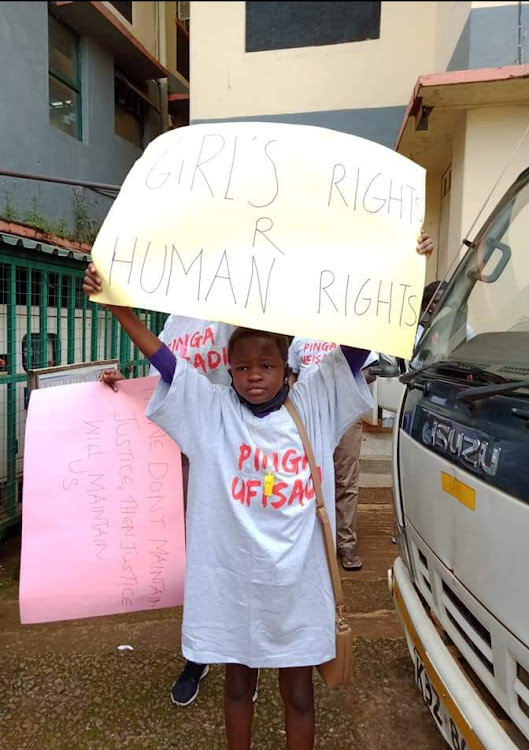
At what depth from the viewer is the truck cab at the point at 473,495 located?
47.9 inches

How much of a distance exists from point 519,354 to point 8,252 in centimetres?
330

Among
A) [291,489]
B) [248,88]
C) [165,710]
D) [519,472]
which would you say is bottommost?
[165,710]

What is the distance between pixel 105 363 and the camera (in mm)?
3602

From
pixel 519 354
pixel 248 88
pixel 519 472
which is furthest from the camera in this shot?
pixel 248 88

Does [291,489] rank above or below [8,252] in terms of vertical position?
below

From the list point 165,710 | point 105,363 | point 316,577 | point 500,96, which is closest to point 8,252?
point 105,363

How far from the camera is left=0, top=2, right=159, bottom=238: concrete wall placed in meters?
5.93

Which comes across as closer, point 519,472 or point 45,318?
point 519,472

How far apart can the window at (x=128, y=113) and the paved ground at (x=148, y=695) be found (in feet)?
26.5

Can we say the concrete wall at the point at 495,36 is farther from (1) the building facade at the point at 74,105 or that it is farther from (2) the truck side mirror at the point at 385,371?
(2) the truck side mirror at the point at 385,371

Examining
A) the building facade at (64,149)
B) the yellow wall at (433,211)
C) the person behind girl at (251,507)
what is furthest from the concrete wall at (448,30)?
the person behind girl at (251,507)

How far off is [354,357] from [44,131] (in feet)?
22.3

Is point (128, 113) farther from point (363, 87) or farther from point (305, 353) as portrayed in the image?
point (305, 353)

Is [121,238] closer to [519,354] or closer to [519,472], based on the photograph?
[519,472]
